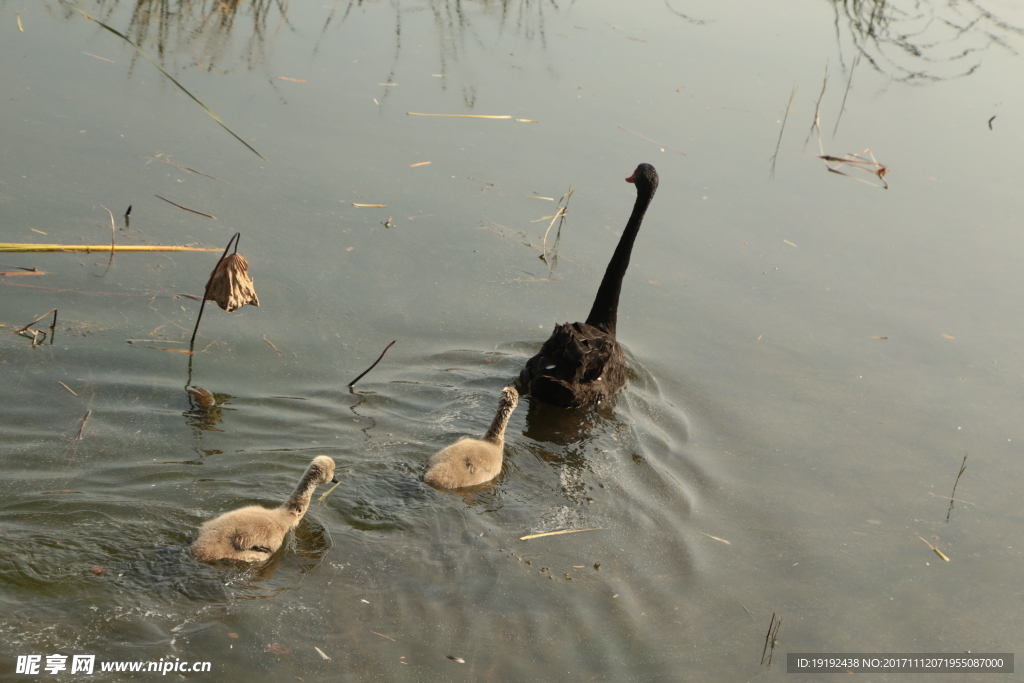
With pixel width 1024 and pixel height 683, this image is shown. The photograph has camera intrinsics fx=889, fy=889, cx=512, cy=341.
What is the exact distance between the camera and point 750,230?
759 centimetres

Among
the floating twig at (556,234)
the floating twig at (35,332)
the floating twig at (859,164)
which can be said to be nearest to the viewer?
the floating twig at (35,332)

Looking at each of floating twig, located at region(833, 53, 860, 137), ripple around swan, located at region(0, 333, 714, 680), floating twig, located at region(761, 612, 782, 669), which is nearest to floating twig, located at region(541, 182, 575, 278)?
ripple around swan, located at region(0, 333, 714, 680)

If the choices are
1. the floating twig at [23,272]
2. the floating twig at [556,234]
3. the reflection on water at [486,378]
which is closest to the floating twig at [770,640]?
the reflection on water at [486,378]

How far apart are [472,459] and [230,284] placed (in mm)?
1560

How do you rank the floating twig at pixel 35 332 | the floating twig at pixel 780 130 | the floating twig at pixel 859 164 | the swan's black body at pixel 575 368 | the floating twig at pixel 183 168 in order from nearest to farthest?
the floating twig at pixel 35 332
the swan's black body at pixel 575 368
the floating twig at pixel 183 168
the floating twig at pixel 780 130
the floating twig at pixel 859 164

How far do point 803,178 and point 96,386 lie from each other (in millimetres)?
6567

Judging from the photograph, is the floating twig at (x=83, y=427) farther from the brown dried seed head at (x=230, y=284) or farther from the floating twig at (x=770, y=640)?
the floating twig at (x=770, y=640)

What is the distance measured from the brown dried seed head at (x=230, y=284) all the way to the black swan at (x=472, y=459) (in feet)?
4.32

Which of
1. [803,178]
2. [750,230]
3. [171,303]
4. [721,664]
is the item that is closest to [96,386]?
[171,303]

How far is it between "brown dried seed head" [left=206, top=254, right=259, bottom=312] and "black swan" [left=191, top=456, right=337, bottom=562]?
126 cm

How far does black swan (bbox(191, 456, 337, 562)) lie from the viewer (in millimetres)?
3578

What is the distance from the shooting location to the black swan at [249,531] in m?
3.58

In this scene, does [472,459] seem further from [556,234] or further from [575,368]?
[556,234]

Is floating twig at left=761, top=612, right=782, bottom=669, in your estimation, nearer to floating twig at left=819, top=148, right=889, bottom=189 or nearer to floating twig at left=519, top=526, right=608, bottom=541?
floating twig at left=519, top=526, right=608, bottom=541
